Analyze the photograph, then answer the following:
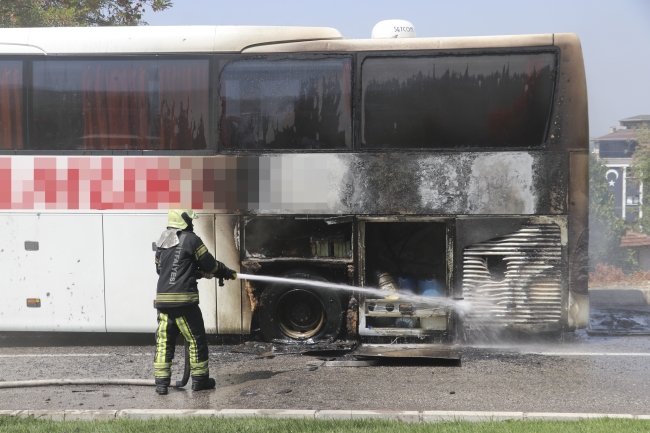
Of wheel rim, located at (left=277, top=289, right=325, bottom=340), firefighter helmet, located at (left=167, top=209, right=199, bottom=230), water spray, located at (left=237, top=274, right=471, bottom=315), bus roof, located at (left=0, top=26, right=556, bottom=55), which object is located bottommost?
wheel rim, located at (left=277, top=289, right=325, bottom=340)

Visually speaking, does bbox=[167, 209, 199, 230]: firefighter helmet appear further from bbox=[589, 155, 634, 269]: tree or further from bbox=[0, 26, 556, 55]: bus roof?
bbox=[589, 155, 634, 269]: tree

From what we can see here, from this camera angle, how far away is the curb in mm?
6254

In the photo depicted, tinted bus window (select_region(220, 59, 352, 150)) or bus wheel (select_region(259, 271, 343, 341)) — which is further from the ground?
tinted bus window (select_region(220, 59, 352, 150))

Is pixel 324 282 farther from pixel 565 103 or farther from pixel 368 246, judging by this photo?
pixel 565 103

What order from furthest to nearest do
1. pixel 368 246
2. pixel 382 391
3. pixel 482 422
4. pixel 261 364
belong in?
pixel 368 246 < pixel 261 364 < pixel 382 391 < pixel 482 422

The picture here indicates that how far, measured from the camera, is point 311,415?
20.9 ft

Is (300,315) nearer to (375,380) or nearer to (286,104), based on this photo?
(375,380)

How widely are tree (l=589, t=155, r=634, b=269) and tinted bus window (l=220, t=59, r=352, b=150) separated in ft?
40.6

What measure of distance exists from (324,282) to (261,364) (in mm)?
1226

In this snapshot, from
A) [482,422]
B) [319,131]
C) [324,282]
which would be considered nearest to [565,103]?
[319,131]

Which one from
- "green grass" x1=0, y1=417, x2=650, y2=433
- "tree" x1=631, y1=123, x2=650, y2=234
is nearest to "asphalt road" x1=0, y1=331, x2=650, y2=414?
"green grass" x1=0, y1=417, x2=650, y2=433

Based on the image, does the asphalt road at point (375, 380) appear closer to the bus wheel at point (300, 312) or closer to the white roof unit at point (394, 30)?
the bus wheel at point (300, 312)

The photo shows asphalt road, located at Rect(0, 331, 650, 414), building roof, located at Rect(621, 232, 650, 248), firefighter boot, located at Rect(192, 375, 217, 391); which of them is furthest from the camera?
building roof, located at Rect(621, 232, 650, 248)

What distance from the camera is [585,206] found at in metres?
8.99
